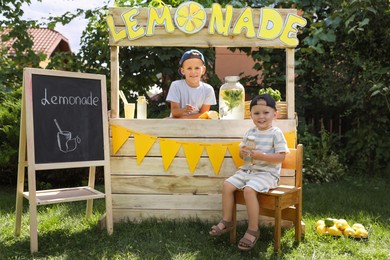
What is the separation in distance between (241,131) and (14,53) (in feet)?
16.3

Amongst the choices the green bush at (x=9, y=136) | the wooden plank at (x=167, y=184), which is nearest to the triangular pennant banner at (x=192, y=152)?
the wooden plank at (x=167, y=184)

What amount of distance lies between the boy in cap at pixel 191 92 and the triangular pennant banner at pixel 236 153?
0.44 meters

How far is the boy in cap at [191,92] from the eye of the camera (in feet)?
12.2

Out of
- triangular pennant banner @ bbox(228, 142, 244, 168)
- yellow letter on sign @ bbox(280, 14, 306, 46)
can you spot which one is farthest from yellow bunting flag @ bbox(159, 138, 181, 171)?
yellow letter on sign @ bbox(280, 14, 306, 46)

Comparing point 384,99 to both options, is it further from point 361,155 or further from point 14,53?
point 14,53

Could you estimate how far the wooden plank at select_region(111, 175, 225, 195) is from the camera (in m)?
3.54

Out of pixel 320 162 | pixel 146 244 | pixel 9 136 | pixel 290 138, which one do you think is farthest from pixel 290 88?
pixel 9 136

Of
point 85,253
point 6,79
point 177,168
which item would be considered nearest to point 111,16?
point 177,168

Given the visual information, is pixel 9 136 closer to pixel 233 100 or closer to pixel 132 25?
pixel 132 25

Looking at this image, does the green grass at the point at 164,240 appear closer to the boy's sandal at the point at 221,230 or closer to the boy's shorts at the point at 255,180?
the boy's sandal at the point at 221,230

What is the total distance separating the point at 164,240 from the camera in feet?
10.3

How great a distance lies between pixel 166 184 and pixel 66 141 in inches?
35.9

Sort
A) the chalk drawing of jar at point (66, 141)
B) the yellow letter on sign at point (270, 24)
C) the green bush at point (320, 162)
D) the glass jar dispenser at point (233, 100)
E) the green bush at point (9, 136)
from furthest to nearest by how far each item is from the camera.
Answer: the green bush at point (320, 162), the green bush at point (9, 136), the glass jar dispenser at point (233, 100), the yellow letter on sign at point (270, 24), the chalk drawing of jar at point (66, 141)

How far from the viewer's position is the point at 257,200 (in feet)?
9.91
